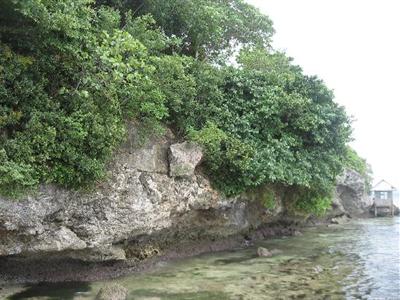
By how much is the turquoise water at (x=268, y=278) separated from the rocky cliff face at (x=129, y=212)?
1.11 metres

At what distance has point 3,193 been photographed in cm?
1014

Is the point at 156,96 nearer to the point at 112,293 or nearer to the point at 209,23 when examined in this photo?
the point at 209,23

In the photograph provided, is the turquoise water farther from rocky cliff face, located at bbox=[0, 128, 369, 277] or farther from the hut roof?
the hut roof

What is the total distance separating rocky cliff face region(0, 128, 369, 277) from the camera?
11.3m

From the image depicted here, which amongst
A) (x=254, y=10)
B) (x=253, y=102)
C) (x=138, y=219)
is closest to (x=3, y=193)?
(x=138, y=219)

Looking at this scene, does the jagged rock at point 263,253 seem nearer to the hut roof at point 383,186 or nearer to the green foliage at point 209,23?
the green foliage at point 209,23

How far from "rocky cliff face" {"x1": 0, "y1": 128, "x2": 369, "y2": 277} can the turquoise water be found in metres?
1.11

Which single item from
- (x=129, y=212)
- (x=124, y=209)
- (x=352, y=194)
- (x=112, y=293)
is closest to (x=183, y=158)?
(x=129, y=212)

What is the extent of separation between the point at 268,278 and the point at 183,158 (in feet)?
17.0

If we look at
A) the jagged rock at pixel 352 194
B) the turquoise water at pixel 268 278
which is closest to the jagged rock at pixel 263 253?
the turquoise water at pixel 268 278

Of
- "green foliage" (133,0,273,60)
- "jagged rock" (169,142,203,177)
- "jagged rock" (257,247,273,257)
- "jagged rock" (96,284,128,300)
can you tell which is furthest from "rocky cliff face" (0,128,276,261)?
"green foliage" (133,0,273,60)

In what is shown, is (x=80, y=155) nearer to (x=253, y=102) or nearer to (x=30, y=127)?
(x=30, y=127)

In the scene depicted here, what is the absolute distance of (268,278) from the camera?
13742 millimetres

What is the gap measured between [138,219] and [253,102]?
7615 millimetres
